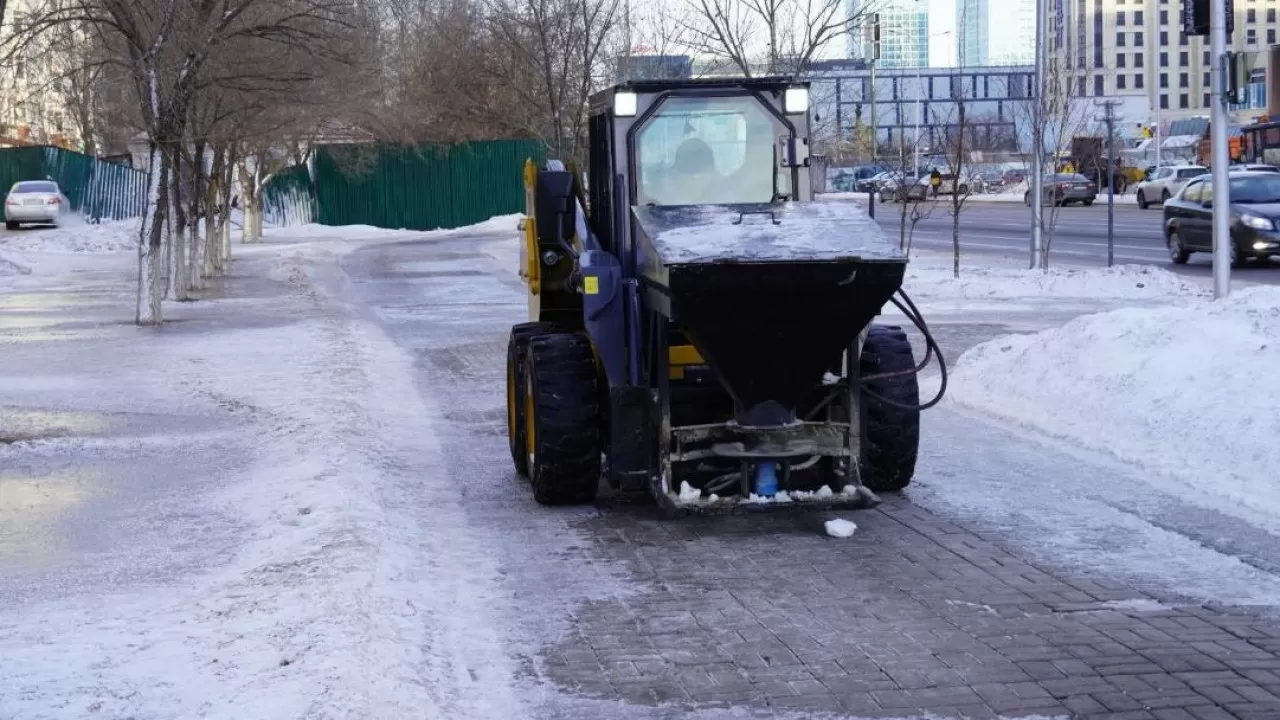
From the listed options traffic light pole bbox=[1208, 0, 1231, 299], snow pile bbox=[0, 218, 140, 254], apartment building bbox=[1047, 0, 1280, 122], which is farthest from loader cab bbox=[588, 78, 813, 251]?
apartment building bbox=[1047, 0, 1280, 122]

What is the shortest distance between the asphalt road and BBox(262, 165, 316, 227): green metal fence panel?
758 inches

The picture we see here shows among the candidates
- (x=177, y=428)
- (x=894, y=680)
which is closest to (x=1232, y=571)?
(x=894, y=680)

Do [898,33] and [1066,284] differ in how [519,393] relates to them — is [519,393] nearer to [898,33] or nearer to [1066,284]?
[1066,284]

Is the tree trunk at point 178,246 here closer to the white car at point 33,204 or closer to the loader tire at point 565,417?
the loader tire at point 565,417

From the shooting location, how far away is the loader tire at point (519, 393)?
34.1ft

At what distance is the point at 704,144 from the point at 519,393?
6.87 ft

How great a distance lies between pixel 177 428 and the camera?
13242 millimetres

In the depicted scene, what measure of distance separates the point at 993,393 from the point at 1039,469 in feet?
9.85

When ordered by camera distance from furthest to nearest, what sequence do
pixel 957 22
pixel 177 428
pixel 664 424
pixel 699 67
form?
1. pixel 957 22
2. pixel 699 67
3. pixel 177 428
4. pixel 664 424

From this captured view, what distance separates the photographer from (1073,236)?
3944 cm

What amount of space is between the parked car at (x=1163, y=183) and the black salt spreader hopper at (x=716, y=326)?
144ft

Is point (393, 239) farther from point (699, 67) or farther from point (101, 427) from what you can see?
point (101, 427)

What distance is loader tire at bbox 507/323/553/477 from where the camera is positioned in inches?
409

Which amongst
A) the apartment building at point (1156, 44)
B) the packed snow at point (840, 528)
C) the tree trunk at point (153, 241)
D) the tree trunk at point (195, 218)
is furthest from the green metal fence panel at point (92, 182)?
the apartment building at point (1156, 44)
